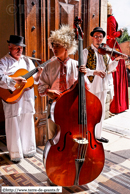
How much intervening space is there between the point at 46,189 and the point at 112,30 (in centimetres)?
391

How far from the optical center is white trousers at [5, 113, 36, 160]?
8.32 ft

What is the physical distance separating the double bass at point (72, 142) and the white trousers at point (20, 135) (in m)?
0.97

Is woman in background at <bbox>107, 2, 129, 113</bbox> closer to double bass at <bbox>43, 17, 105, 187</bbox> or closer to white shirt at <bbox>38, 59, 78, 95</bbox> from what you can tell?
white shirt at <bbox>38, 59, 78, 95</bbox>

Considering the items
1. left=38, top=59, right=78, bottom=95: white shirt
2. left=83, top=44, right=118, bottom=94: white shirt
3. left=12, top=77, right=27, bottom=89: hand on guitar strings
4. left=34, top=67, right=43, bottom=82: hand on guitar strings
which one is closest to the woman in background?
left=83, top=44, right=118, bottom=94: white shirt

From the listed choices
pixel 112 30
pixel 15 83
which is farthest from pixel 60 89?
pixel 112 30

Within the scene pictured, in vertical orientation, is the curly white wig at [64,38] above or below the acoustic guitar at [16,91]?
above

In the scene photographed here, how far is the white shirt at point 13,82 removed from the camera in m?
2.30

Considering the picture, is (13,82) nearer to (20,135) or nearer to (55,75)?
(55,75)

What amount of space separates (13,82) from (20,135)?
32.5 inches

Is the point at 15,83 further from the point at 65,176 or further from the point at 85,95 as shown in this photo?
the point at 65,176

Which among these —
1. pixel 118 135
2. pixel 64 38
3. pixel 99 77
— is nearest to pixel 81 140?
pixel 64 38

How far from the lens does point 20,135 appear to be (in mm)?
2650

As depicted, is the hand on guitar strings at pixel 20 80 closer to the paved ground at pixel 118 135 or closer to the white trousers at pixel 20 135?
the white trousers at pixel 20 135

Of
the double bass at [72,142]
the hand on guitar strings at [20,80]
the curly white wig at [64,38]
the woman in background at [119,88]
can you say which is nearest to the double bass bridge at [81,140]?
the double bass at [72,142]
